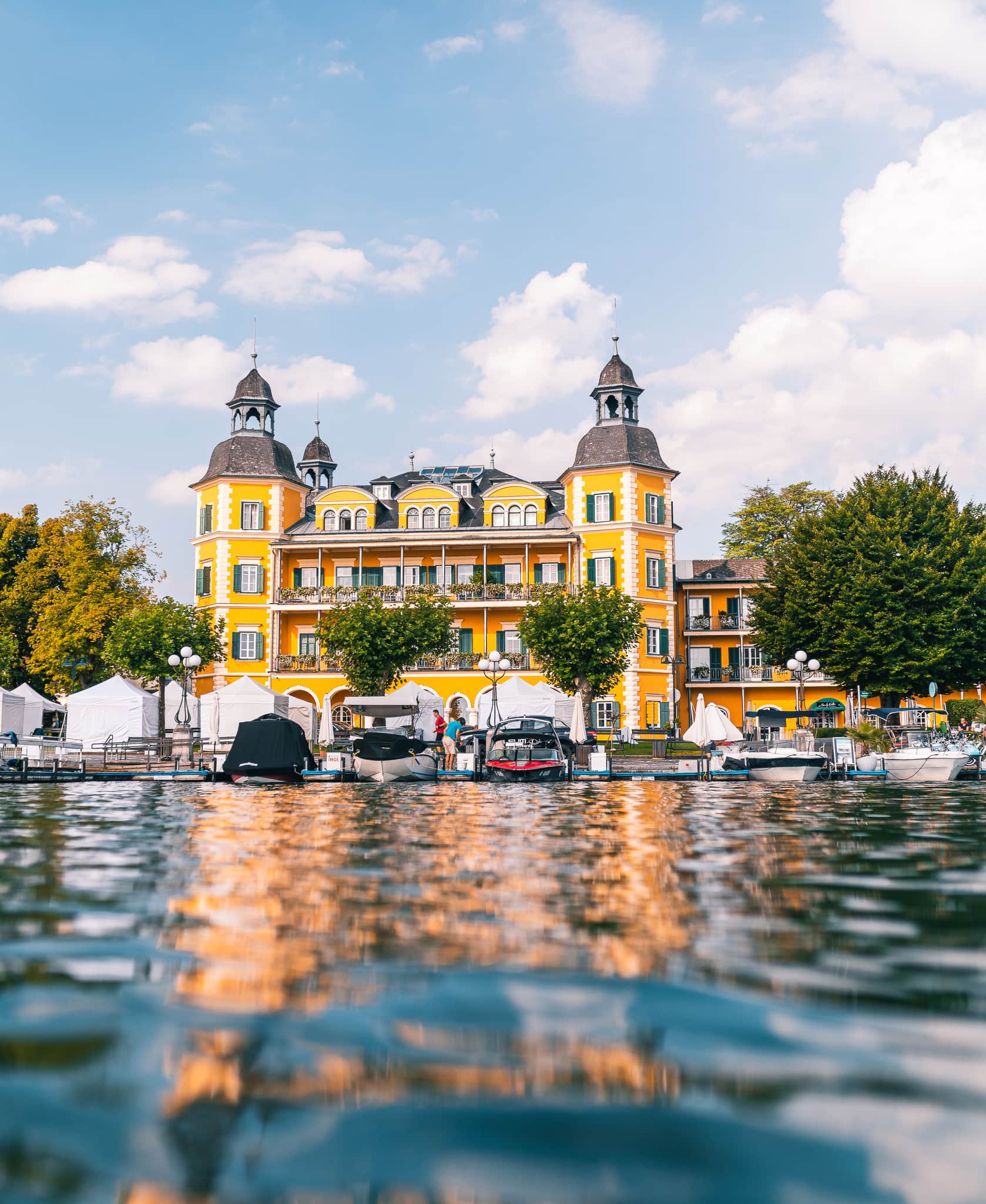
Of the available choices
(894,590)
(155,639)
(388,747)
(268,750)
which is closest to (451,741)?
(388,747)

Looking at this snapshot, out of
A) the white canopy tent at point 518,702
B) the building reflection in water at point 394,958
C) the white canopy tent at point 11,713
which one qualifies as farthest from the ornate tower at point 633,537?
the building reflection in water at point 394,958

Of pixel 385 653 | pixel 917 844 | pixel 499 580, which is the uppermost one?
pixel 499 580

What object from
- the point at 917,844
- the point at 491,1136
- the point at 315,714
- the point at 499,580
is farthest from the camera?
the point at 499,580

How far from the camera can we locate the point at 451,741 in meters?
31.0

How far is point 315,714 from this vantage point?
4653 cm

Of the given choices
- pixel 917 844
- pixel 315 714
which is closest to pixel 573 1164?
pixel 917 844

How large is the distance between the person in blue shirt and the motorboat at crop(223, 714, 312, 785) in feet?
21.9

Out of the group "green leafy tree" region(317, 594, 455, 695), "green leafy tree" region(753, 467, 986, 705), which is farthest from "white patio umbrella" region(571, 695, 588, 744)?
"green leafy tree" region(753, 467, 986, 705)

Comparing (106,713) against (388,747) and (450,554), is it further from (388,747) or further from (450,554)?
(450,554)

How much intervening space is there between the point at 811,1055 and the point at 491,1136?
111cm

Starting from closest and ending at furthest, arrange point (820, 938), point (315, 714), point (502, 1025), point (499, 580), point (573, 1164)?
1. point (573, 1164)
2. point (502, 1025)
3. point (820, 938)
4. point (315, 714)
5. point (499, 580)

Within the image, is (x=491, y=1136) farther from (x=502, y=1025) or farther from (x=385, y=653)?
(x=385, y=653)

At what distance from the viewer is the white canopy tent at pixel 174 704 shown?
42.7 meters

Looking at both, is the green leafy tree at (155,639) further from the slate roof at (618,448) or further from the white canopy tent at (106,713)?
the slate roof at (618,448)
